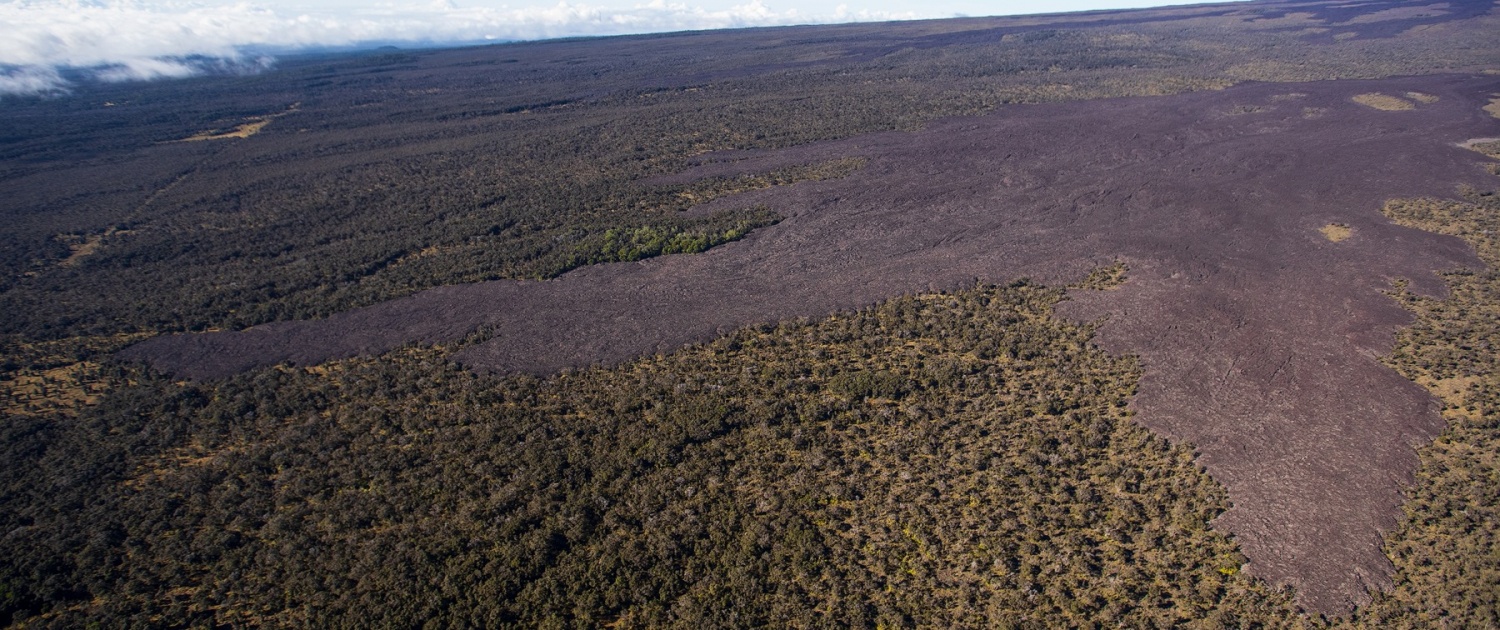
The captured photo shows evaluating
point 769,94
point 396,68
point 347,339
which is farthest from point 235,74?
point 347,339

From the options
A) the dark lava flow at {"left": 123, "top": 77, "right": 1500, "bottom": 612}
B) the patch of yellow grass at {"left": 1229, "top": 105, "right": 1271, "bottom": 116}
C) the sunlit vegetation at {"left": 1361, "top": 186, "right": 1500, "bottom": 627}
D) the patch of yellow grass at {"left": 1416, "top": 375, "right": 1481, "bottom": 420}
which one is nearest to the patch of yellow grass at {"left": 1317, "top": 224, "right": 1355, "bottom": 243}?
the dark lava flow at {"left": 123, "top": 77, "right": 1500, "bottom": 612}

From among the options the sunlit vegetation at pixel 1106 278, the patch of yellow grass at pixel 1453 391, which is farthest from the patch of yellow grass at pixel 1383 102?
the patch of yellow grass at pixel 1453 391

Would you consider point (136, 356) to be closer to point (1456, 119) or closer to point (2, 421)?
point (2, 421)

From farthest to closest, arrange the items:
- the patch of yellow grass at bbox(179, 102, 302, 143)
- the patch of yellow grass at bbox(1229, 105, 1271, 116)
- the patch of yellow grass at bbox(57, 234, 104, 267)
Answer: the patch of yellow grass at bbox(179, 102, 302, 143) < the patch of yellow grass at bbox(1229, 105, 1271, 116) < the patch of yellow grass at bbox(57, 234, 104, 267)

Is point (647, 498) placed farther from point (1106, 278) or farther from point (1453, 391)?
point (1453, 391)

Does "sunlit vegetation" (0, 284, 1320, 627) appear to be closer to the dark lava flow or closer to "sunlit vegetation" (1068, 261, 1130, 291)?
the dark lava flow

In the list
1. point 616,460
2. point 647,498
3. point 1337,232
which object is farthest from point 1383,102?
point 647,498

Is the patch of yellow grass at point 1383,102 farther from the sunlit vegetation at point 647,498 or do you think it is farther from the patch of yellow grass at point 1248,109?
the sunlit vegetation at point 647,498
